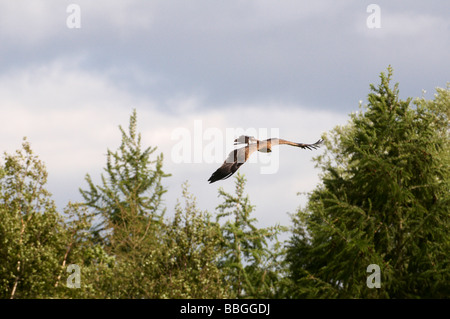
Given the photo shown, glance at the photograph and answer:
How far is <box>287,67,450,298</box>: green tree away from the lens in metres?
17.5

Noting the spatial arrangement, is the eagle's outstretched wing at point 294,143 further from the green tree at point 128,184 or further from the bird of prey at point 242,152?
the green tree at point 128,184

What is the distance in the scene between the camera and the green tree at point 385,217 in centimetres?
1750

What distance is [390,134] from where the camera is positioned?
65.9 feet

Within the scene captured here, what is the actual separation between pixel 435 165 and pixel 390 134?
2.03 meters

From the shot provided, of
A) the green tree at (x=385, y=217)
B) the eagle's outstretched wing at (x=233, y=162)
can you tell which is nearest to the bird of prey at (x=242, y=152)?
the eagle's outstretched wing at (x=233, y=162)

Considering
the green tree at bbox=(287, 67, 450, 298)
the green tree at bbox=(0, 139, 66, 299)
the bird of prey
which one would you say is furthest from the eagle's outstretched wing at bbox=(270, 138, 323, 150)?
the green tree at bbox=(0, 139, 66, 299)

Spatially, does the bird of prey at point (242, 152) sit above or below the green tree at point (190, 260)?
above

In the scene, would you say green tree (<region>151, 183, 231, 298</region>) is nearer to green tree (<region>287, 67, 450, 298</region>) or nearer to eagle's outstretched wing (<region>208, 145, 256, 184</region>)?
green tree (<region>287, 67, 450, 298</region>)

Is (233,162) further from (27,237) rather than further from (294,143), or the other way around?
(27,237)

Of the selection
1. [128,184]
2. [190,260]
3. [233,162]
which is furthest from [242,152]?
[128,184]

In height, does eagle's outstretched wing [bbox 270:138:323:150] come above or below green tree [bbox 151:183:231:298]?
above
